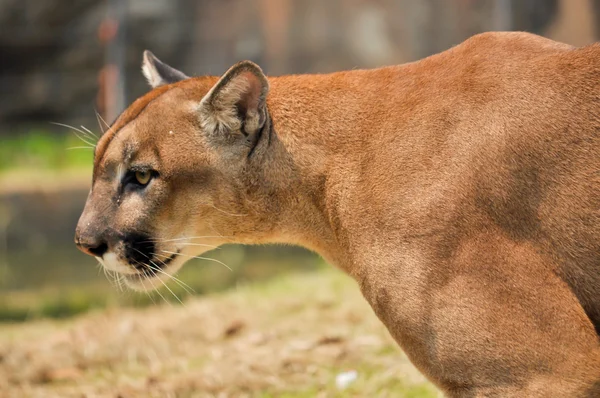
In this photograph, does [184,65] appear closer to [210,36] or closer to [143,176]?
[210,36]

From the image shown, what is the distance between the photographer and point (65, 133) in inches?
705

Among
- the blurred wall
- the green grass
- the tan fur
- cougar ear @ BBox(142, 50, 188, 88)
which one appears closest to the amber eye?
the tan fur

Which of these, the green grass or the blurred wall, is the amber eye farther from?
the green grass

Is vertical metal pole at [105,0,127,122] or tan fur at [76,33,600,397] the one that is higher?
tan fur at [76,33,600,397]

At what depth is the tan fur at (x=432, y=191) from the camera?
4.11m

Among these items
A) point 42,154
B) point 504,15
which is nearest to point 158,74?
point 504,15

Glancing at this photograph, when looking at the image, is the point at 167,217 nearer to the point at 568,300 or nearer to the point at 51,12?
the point at 568,300

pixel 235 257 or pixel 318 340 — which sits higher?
pixel 318 340

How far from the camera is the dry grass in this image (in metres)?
6.10

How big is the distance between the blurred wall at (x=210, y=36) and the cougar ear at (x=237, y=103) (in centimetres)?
363

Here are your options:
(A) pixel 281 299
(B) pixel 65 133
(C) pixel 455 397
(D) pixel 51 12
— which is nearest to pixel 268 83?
(C) pixel 455 397

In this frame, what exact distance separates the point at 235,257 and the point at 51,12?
8.57 metres

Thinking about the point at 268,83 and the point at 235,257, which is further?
the point at 235,257

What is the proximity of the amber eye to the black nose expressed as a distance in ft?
1.01
